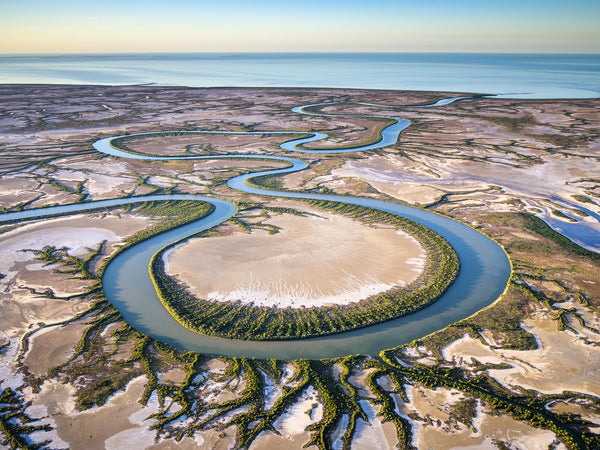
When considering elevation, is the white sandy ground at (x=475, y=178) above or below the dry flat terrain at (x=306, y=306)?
above

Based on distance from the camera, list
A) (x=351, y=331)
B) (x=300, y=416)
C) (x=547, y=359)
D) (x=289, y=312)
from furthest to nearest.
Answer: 1. (x=289, y=312)
2. (x=351, y=331)
3. (x=547, y=359)
4. (x=300, y=416)

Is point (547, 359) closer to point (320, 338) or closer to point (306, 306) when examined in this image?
point (320, 338)

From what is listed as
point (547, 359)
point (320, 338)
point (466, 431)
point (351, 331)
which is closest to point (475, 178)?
Result: point (547, 359)

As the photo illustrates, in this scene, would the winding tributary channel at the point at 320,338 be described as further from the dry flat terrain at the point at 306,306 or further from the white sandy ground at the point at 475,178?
the white sandy ground at the point at 475,178

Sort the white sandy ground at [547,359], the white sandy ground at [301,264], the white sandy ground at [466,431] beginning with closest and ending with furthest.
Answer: the white sandy ground at [466,431] < the white sandy ground at [547,359] < the white sandy ground at [301,264]

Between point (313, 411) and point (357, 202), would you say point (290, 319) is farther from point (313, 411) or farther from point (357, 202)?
point (357, 202)

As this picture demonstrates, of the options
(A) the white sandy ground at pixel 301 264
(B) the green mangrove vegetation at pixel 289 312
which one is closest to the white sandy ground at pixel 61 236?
(A) the white sandy ground at pixel 301 264

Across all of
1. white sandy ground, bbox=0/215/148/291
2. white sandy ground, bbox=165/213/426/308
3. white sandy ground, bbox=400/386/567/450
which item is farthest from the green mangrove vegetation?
white sandy ground, bbox=0/215/148/291
